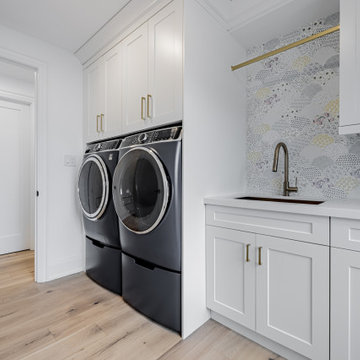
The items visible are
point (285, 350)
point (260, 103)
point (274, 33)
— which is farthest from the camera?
point (260, 103)

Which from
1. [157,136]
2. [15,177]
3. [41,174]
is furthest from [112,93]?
[15,177]

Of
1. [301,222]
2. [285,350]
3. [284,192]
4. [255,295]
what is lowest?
[285,350]

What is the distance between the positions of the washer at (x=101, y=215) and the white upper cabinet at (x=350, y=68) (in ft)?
5.22

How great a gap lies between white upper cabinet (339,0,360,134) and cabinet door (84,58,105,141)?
1.90 metres

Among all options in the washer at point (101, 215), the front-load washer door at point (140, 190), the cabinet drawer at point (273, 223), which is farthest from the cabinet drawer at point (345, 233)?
the washer at point (101, 215)

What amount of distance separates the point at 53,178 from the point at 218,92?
177cm

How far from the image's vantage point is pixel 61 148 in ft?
7.66

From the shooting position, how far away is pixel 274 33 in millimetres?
1797

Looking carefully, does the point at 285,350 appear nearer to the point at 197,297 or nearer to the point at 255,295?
the point at 255,295

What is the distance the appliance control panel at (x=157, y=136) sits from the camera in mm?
1455

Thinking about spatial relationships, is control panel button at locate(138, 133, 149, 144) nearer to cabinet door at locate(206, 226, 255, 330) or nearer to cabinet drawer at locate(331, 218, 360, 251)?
cabinet door at locate(206, 226, 255, 330)

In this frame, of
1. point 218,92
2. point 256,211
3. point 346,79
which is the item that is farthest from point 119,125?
point 346,79

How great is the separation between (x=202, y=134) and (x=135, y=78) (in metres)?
0.75

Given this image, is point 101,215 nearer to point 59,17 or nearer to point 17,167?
point 59,17
